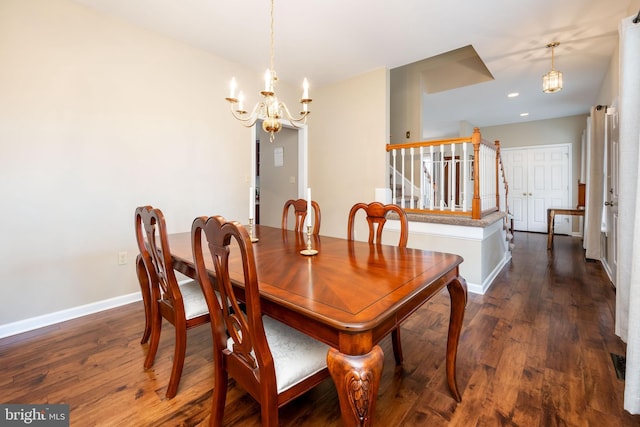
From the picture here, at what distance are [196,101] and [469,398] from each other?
3434 mm

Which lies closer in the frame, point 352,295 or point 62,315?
point 352,295

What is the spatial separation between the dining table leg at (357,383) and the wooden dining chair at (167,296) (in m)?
0.96

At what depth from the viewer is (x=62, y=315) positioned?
235 cm

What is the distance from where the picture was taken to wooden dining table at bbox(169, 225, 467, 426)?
83cm

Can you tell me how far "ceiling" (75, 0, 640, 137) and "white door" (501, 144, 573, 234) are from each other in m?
2.69

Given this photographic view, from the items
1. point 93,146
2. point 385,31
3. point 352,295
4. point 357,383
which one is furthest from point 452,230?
point 93,146

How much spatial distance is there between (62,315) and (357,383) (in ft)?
8.86

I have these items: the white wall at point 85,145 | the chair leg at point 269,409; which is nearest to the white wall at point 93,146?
Answer: the white wall at point 85,145

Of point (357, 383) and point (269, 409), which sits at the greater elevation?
point (357, 383)

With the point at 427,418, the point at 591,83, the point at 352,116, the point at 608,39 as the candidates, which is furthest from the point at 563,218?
the point at 427,418

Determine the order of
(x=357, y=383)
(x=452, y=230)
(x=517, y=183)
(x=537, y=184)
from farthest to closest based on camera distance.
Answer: (x=517, y=183), (x=537, y=184), (x=452, y=230), (x=357, y=383)

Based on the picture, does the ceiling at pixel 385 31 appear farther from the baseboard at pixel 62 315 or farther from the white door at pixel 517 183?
the white door at pixel 517 183

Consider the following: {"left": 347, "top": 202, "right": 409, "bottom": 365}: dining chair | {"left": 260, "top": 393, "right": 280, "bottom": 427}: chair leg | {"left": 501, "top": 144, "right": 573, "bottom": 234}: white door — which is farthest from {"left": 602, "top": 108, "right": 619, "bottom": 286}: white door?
{"left": 260, "top": 393, "right": 280, "bottom": 427}: chair leg

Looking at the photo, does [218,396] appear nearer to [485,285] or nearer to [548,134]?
[485,285]
